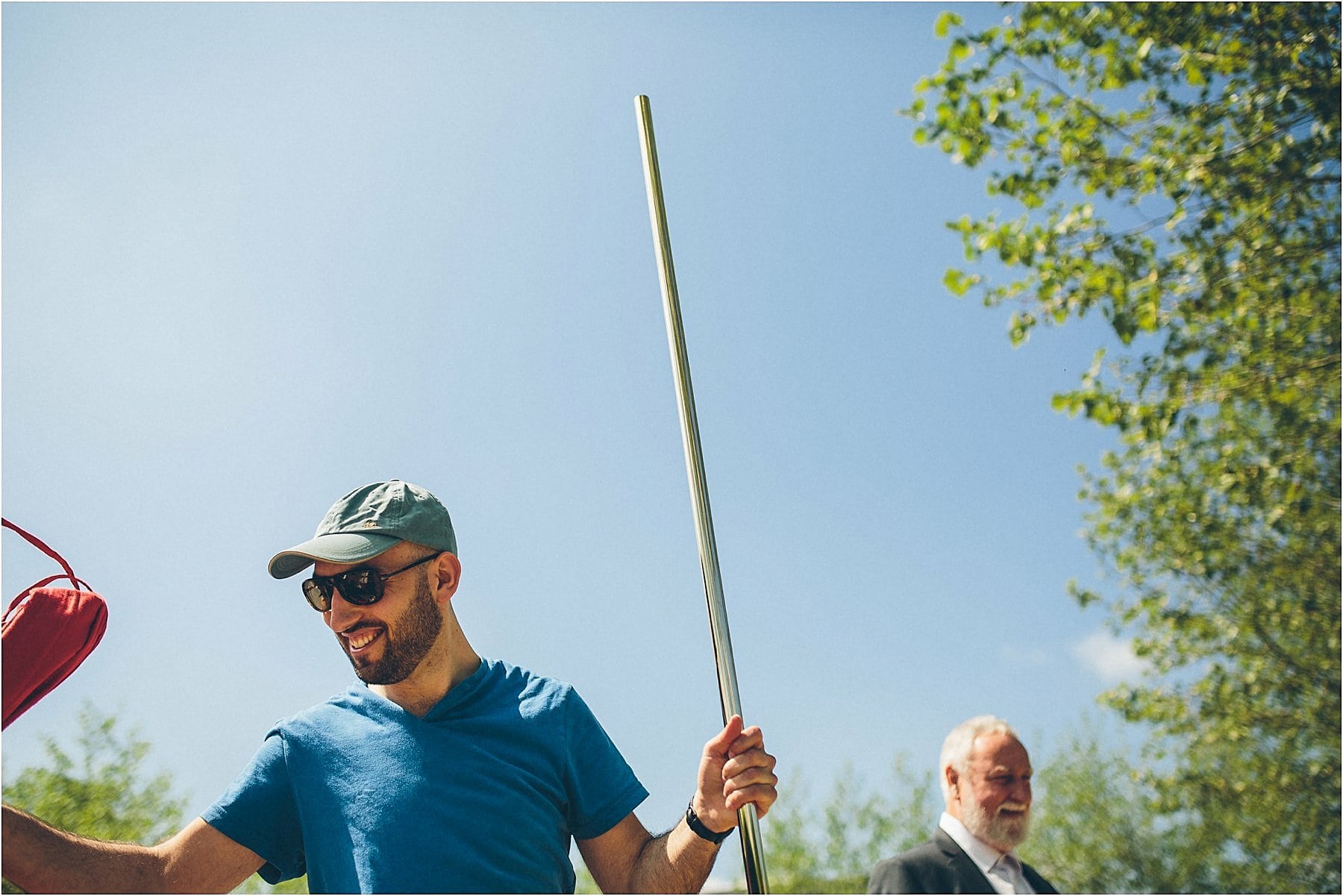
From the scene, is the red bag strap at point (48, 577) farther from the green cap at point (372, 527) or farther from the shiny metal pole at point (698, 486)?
the shiny metal pole at point (698, 486)

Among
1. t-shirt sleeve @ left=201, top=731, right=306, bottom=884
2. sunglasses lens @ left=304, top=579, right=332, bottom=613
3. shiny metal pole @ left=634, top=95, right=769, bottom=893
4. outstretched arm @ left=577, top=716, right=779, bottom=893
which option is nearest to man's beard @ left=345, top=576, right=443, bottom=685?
sunglasses lens @ left=304, top=579, right=332, bottom=613

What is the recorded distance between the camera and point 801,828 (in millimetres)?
11219

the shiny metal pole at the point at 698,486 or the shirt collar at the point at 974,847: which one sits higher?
the shiny metal pole at the point at 698,486

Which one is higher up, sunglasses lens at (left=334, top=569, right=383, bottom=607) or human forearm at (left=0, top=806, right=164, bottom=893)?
sunglasses lens at (left=334, top=569, right=383, bottom=607)

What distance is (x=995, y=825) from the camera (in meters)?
3.09

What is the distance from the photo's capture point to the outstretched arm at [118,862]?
2049mm

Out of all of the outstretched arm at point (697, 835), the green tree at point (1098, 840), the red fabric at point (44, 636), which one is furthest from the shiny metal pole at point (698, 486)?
the green tree at point (1098, 840)

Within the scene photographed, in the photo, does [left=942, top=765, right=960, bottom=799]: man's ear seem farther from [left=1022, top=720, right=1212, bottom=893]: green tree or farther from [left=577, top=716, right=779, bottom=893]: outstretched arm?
[left=1022, top=720, right=1212, bottom=893]: green tree

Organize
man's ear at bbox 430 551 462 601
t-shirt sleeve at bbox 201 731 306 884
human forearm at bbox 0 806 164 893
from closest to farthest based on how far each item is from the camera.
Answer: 1. human forearm at bbox 0 806 164 893
2. t-shirt sleeve at bbox 201 731 306 884
3. man's ear at bbox 430 551 462 601

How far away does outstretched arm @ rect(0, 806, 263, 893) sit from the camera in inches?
80.7

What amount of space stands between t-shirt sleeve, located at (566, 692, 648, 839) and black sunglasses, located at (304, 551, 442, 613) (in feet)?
1.75

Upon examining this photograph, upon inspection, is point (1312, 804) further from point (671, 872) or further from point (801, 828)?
point (671, 872)

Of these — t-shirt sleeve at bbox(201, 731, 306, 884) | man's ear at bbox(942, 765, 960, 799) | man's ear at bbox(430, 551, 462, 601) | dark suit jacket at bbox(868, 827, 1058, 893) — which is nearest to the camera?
t-shirt sleeve at bbox(201, 731, 306, 884)

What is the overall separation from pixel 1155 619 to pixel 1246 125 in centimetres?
418
